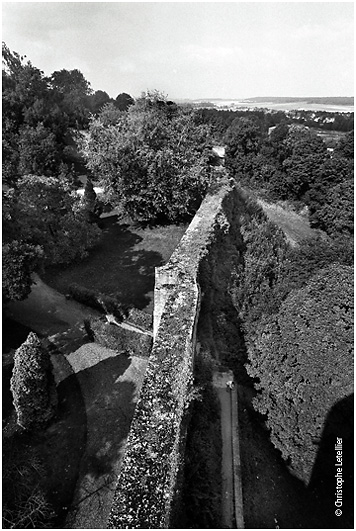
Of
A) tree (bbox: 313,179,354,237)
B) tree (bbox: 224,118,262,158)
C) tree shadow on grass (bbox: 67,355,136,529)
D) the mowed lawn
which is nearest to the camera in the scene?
tree shadow on grass (bbox: 67,355,136,529)

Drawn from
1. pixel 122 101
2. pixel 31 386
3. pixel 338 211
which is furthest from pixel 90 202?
pixel 122 101

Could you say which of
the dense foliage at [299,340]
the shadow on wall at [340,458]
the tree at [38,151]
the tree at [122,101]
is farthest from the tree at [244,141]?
the shadow on wall at [340,458]

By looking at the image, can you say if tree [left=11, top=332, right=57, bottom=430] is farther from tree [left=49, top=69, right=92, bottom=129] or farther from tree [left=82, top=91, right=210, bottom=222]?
tree [left=49, top=69, right=92, bottom=129]

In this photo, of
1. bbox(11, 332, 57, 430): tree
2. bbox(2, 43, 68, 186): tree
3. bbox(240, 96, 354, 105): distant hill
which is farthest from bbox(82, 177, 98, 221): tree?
bbox(240, 96, 354, 105): distant hill

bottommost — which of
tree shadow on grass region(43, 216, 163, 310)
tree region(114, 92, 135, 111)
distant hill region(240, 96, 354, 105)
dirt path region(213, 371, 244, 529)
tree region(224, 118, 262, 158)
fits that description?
dirt path region(213, 371, 244, 529)

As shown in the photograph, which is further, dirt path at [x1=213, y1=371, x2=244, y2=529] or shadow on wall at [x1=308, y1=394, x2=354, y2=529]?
dirt path at [x1=213, y1=371, x2=244, y2=529]

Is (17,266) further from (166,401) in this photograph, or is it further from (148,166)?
(148,166)

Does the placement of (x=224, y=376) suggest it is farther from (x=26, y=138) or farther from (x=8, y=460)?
(x=26, y=138)
